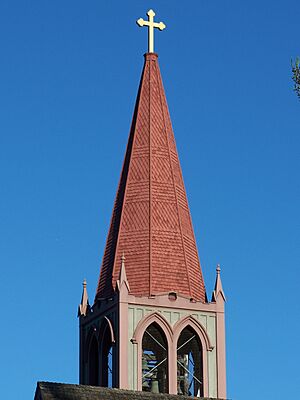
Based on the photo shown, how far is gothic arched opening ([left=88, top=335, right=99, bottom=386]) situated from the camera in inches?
2092

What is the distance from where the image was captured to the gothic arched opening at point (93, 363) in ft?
174

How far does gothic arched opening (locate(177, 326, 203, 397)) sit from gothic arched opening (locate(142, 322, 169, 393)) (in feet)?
2.58

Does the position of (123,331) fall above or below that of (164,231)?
below

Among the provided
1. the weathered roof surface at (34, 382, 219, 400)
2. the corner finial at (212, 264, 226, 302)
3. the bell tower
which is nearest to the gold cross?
the bell tower

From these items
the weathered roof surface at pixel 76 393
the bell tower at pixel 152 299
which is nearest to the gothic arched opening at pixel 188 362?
the bell tower at pixel 152 299

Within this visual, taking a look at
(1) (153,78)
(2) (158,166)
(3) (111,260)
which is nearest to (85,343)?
(3) (111,260)

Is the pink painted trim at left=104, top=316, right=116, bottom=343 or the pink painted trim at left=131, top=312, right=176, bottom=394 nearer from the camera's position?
the pink painted trim at left=131, top=312, right=176, bottom=394

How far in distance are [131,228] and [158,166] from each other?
309cm

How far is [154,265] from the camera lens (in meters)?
52.4

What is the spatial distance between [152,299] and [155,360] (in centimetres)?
239

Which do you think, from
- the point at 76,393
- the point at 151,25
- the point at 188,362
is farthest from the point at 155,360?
the point at 151,25

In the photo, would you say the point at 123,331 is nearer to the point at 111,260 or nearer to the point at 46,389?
the point at 111,260

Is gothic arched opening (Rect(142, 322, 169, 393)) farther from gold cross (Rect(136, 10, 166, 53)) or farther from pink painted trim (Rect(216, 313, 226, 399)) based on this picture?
gold cross (Rect(136, 10, 166, 53))

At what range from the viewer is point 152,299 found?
51375 millimetres
